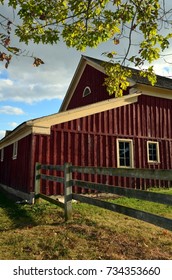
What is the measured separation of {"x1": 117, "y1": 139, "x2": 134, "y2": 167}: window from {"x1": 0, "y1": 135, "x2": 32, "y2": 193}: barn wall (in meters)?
4.36

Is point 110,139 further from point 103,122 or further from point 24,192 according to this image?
point 24,192

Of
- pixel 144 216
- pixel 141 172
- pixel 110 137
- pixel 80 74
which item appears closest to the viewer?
pixel 144 216

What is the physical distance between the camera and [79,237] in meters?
5.50

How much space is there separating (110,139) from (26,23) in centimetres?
726

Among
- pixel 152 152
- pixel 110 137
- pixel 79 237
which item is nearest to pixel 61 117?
pixel 110 137

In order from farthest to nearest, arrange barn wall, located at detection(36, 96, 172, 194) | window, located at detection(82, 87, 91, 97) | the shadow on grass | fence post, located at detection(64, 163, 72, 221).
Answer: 1. window, located at detection(82, 87, 91, 97)
2. barn wall, located at detection(36, 96, 172, 194)
3. fence post, located at detection(64, 163, 72, 221)
4. the shadow on grass

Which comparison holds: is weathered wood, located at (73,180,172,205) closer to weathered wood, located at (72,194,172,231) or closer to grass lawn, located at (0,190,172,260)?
Answer: weathered wood, located at (72,194,172,231)

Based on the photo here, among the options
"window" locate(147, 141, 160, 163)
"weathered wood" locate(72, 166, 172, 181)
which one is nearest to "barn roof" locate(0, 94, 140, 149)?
"window" locate(147, 141, 160, 163)

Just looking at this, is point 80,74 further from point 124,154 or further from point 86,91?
point 124,154

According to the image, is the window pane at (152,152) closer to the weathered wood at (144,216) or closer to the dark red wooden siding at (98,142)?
the dark red wooden siding at (98,142)

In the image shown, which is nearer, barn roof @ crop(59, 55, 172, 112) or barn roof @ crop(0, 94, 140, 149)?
barn roof @ crop(0, 94, 140, 149)

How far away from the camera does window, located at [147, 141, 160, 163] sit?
44.3 ft

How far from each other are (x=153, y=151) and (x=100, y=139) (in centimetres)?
345

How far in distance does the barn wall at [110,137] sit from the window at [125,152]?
0.73ft
